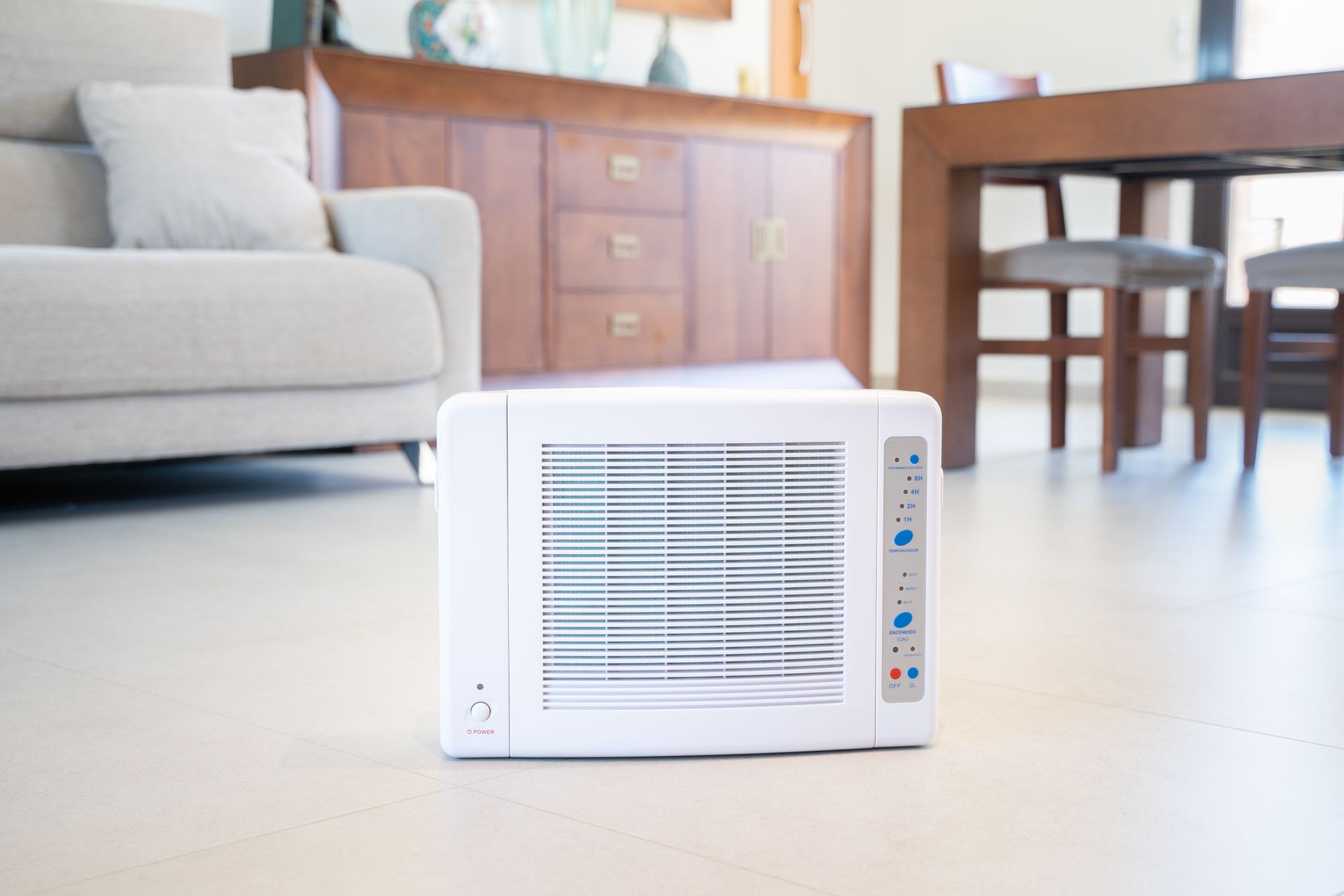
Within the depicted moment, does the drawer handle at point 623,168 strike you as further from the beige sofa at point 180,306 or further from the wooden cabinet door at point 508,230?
the beige sofa at point 180,306

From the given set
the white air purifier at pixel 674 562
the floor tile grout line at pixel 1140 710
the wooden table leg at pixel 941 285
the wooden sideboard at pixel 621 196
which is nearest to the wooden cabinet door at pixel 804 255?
the wooden sideboard at pixel 621 196

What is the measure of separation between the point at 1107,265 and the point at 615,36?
2026 millimetres

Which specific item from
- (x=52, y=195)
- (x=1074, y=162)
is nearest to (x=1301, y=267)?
(x=1074, y=162)

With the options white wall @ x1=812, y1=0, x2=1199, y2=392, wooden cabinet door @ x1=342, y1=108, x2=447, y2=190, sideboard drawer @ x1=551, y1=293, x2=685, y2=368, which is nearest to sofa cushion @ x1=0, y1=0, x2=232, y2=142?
wooden cabinet door @ x1=342, y1=108, x2=447, y2=190

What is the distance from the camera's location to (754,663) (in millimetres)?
1107

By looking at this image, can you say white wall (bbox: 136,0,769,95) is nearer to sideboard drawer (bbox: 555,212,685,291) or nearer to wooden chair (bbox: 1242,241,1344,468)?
sideboard drawer (bbox: 555,212,685,291)

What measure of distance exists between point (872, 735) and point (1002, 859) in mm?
223

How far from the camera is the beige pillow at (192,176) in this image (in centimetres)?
279

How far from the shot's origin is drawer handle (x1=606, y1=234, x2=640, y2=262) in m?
3.77

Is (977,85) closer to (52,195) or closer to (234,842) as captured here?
(52,195)

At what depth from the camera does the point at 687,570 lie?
1.09 meters

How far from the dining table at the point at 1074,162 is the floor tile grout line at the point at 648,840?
2.07 meters

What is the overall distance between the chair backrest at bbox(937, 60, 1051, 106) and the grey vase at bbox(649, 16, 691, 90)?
105 centimetres

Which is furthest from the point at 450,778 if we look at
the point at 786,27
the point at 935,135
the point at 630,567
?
the point at 786,27
